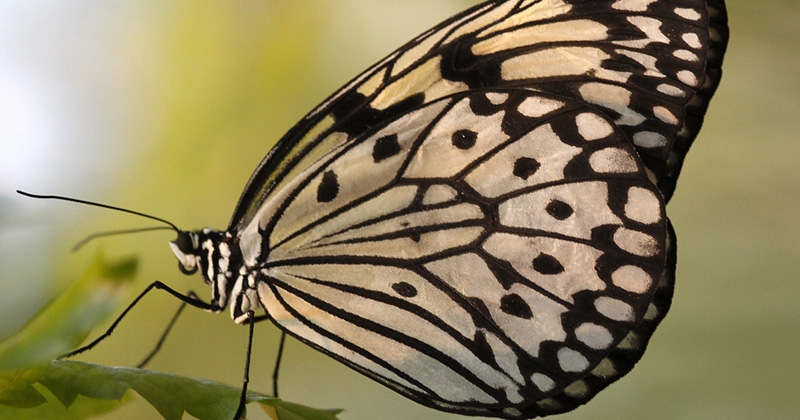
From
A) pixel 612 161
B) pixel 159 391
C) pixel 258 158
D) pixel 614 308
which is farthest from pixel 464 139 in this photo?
pixel 258 158

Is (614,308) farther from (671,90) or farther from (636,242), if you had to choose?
(671,90)

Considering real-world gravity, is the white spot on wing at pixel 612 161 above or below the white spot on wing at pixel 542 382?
above

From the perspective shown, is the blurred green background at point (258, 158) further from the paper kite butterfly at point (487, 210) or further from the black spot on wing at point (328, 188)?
the black spot on wing at point (328, 188)

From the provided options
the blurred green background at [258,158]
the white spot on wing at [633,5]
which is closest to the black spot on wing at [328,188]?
the white spot on wing at [633,5]

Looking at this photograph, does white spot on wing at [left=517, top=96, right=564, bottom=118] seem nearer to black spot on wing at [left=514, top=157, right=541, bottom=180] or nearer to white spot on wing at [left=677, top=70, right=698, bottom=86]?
black spot on wing at [left=514, top=157, right=541, bottom=180]

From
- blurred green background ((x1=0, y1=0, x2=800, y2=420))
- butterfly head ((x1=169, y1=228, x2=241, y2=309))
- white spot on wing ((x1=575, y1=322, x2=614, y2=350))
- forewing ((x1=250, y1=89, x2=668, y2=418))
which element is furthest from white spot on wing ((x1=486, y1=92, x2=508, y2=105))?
blurred green background ((x1=0, y1=0, x2=800, y2=420))

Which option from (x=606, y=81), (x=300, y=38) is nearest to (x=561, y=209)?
(x=606, y=81)

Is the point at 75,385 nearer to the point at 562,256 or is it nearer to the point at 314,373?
the point at 562,256
